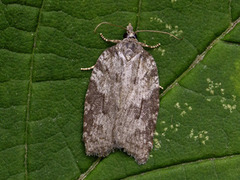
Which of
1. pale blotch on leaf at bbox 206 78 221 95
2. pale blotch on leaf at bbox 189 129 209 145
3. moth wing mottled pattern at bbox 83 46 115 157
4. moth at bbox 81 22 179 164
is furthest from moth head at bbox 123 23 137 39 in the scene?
pale blotch on leaf at bbox 189 129 209 145

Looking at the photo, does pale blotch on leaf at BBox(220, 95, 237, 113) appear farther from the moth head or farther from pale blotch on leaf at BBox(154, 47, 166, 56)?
the moth head

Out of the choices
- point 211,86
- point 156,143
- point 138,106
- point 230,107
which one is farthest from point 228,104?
point 138,106

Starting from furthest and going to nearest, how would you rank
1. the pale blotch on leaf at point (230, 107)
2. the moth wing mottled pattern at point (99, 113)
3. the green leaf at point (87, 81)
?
1. the pale blotch on leaf at point (230, 107)
2. the moth wing mottled pattern at point (99, 113)
3. the green leaf at point (87, 81)

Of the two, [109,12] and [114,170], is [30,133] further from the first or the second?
[109,12]

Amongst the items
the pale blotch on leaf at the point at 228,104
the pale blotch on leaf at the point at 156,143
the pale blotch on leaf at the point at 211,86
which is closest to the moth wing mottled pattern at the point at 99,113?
the pale blotch on leaf at the point at 156,143

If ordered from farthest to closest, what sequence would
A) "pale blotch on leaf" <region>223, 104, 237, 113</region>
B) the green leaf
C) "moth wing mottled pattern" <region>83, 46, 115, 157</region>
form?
1. "pale blotch on leaf" <region>223, 104, 237, 113</region>
2. "moth wing mottled pattern" <region>83, 46, 115, 157</region>
3. the green leaf

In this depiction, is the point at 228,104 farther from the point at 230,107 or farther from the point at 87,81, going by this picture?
the point at 87,81

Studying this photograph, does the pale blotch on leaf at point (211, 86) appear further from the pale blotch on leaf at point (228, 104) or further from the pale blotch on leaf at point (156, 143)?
the pale blotch on leaf at point (156, 143)
